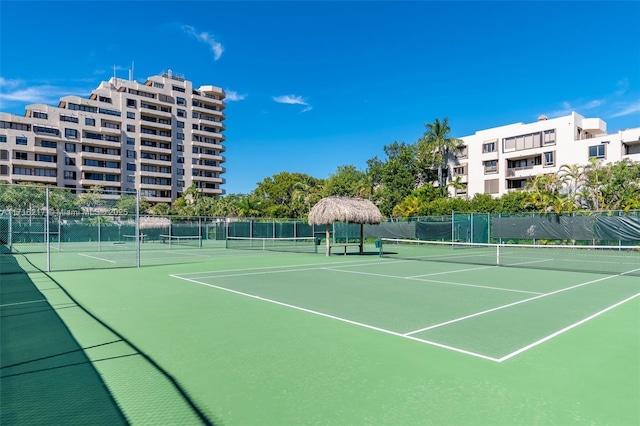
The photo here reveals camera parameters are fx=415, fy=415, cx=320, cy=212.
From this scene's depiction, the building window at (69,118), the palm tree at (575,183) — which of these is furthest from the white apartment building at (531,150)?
the building window at (69,118)

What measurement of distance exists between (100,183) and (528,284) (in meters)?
81.7

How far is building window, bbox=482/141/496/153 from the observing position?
51.0 metres

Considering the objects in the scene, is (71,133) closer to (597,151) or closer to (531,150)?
(531,150)

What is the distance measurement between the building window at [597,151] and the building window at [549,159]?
142 inches

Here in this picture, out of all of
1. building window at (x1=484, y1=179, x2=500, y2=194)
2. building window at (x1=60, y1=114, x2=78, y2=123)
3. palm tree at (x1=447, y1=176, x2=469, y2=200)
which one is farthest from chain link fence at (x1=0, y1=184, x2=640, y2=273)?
building window at (x1=60, y1=114, x2=78, y2=123)

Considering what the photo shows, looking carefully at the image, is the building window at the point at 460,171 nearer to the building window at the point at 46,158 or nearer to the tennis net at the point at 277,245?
the tennis net at the point at 277,245

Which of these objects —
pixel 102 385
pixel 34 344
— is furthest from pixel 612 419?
pixel 34 344

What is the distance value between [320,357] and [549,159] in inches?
1903

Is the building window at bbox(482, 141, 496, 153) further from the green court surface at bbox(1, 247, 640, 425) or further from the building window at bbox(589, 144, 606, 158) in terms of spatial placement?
the green court surface at bbox(1, 247, 640, 425)

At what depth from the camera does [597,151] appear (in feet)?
137

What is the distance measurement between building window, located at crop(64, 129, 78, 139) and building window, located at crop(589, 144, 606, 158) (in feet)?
263

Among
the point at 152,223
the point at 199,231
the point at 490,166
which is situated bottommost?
the point at 199,231

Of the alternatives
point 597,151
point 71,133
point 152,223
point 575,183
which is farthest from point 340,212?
point 71,133

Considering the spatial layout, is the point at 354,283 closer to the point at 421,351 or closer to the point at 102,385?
the point at 421,351
